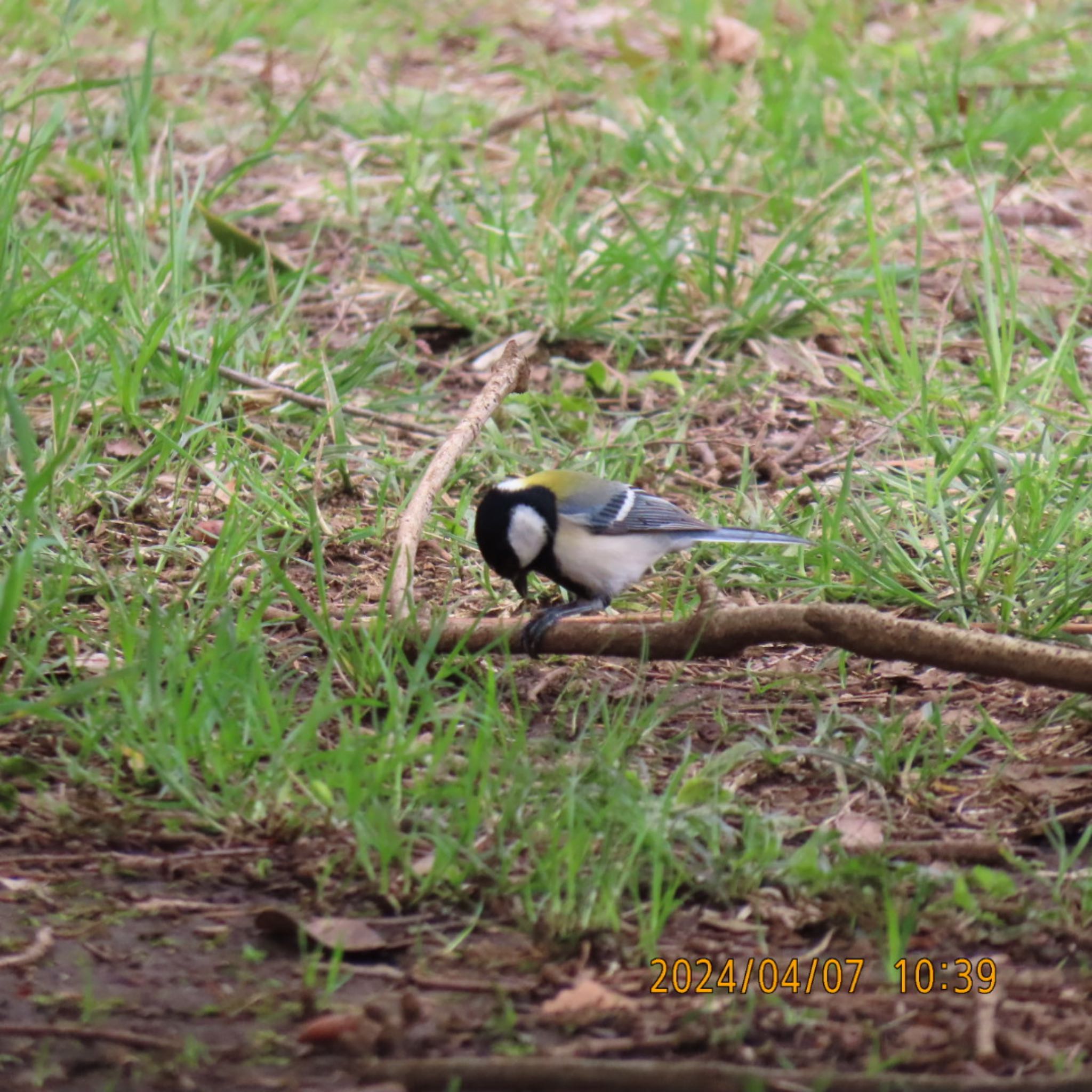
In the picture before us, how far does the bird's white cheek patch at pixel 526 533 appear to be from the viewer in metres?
3.51

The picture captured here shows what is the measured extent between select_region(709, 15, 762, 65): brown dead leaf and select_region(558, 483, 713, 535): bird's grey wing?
15.6 ft

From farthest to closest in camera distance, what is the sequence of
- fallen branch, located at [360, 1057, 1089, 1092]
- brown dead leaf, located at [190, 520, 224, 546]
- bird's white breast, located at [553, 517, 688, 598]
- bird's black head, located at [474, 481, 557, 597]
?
1. brown dead leaf, located at [190, 520, 224, 546]
2. bird's white breast, located at [553, 517, 688, 598]
3. bird's black head, located at [474, 481, 557, 597]
4. fallen branch, located at [360, 1057, 1089, 1092]

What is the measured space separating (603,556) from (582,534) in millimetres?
89

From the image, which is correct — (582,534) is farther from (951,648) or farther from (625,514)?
(951,648)

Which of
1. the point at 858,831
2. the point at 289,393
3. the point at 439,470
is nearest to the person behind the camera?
the point at 858,831

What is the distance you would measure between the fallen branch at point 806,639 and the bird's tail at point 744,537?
0.59 meters

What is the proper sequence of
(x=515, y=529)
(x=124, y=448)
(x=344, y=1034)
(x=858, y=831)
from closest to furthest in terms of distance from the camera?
1. (x=344, y=1034)
2. (x=858, y=831)
3. (x=515, y=529)
4. (x=124, y=448)

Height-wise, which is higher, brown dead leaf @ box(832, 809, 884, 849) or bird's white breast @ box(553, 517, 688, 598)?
bird's white breast @ box(553, 517, 688, 598)

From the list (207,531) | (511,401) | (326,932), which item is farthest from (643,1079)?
(511,401)

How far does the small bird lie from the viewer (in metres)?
3.54

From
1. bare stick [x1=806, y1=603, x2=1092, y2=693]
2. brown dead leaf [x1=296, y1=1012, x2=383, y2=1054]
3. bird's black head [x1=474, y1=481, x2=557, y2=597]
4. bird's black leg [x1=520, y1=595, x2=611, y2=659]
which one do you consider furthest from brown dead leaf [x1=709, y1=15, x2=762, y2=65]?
brown dead leaf [x1=296, y1=1012, x2=383, y2=1054]

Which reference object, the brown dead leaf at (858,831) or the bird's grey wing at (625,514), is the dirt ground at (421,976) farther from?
the bird's grey wing at (625,514)

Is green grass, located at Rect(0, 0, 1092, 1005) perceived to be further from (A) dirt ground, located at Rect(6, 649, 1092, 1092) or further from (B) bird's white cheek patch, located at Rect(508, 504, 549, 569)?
(B) bird's white cheek patch, located at Rect(508, 504, 549, 569)
